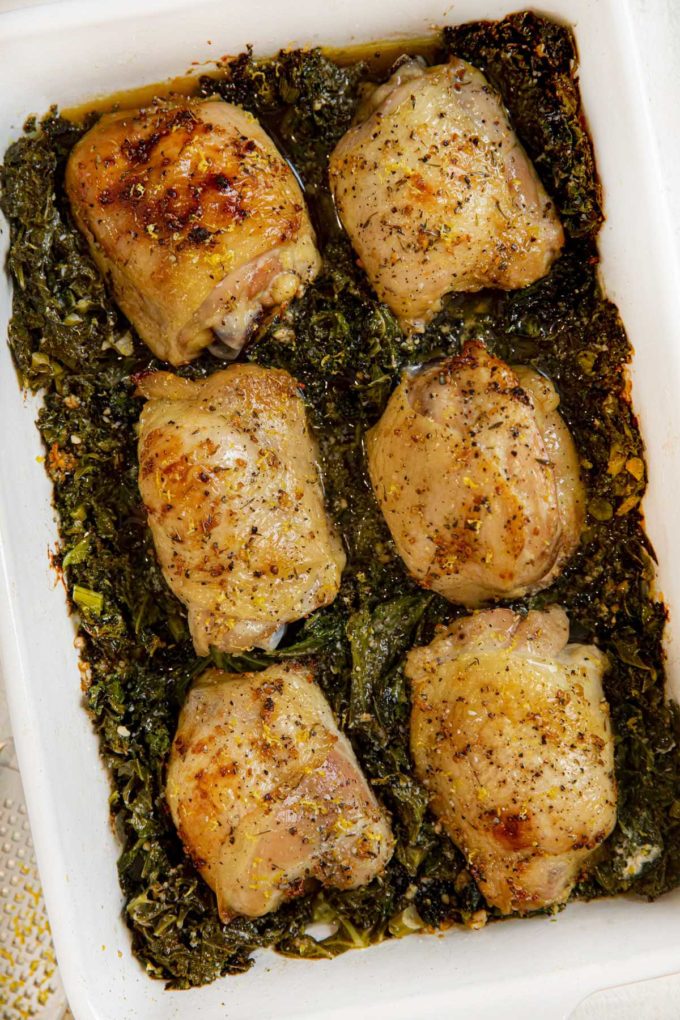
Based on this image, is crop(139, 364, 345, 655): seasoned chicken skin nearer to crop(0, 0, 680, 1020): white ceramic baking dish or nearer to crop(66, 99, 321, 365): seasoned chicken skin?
crop(66, 99, 321, 365): seasoned chicken skin

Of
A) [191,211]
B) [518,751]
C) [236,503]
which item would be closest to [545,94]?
[191,211]

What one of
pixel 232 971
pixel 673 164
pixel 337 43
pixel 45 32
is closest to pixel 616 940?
pixel 232 971

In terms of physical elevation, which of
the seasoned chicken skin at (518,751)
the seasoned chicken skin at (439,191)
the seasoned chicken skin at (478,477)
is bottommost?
the seasoned chicken skin at (518,751)

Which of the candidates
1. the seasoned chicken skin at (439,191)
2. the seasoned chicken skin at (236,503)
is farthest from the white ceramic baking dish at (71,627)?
the seasoned chicken skin at (236,503)

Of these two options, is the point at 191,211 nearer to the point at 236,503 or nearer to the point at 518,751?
the point at 236,503

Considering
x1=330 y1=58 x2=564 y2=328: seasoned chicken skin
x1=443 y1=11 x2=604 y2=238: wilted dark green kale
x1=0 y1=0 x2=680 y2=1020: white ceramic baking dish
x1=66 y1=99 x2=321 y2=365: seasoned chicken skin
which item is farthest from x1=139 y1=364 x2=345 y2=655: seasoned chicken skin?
x1=443 y1=11 x2=604 y2=238: wilted dark green kale

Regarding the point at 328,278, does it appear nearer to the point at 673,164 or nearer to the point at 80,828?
the point at 673,164

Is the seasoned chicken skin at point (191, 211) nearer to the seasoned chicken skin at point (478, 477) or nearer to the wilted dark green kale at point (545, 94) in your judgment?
the seasoned chicken skin at point (478, 477)
